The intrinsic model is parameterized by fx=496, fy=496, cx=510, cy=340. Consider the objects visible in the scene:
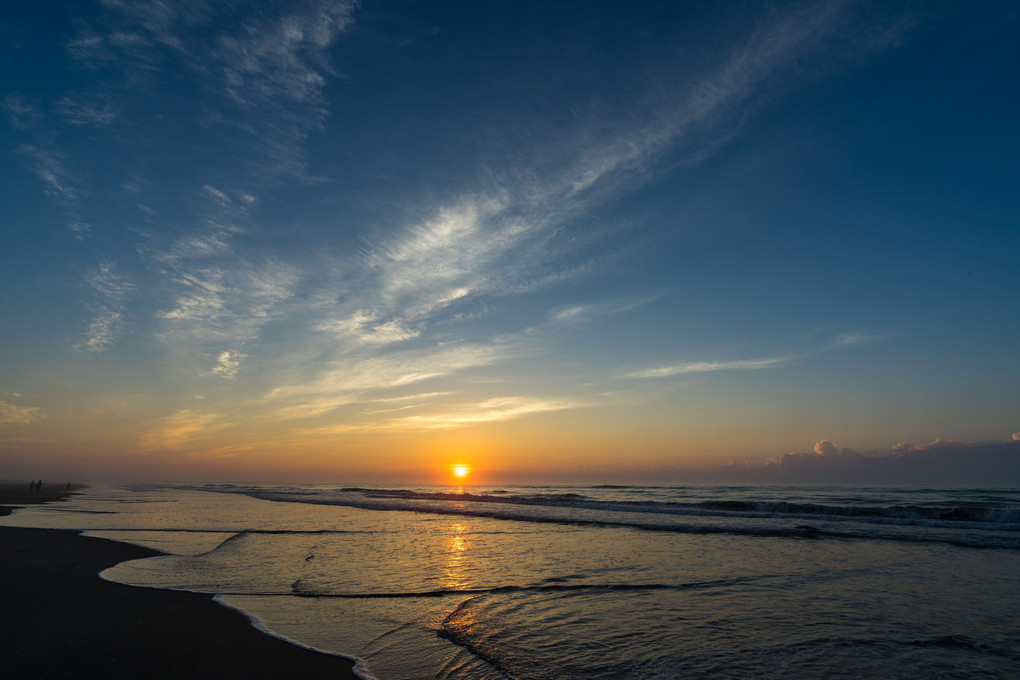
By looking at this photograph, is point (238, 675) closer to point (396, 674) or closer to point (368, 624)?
point (396, 674)

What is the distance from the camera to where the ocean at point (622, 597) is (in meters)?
6.57

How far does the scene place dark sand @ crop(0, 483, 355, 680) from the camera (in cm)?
600

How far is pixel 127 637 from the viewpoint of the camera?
7145mm

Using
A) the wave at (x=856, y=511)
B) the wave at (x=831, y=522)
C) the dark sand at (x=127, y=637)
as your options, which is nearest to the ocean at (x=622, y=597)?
the wave at (x=831, y=522)

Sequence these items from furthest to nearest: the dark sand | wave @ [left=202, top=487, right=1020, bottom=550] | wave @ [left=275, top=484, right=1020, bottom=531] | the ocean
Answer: wave @ [left=275, top=484, right=1020, bottom=531] → wave @ [left=202, top=487, right=1020, bottom=550] → the ocean → the dark sand

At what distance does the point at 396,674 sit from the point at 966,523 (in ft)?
95.9

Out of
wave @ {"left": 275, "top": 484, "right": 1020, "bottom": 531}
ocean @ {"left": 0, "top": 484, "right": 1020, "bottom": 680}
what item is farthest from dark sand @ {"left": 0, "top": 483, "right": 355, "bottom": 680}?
wave @ {"left": 275, "top": 484, "right": 1020, "bottom": 531}

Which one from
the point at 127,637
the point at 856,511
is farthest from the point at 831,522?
the point at 127,637

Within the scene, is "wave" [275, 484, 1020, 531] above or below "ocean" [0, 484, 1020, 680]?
below

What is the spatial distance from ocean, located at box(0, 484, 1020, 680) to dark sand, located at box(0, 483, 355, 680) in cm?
52

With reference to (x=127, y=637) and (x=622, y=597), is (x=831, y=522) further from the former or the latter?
(x=127, y=637)

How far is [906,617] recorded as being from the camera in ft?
27.8

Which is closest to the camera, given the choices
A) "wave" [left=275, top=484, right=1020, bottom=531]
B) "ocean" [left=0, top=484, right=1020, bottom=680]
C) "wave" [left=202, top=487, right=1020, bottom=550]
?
"ocean" [left=0, top=484, right=1020, bottom=680]

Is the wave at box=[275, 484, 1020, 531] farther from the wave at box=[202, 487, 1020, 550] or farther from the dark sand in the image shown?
the dark sand
